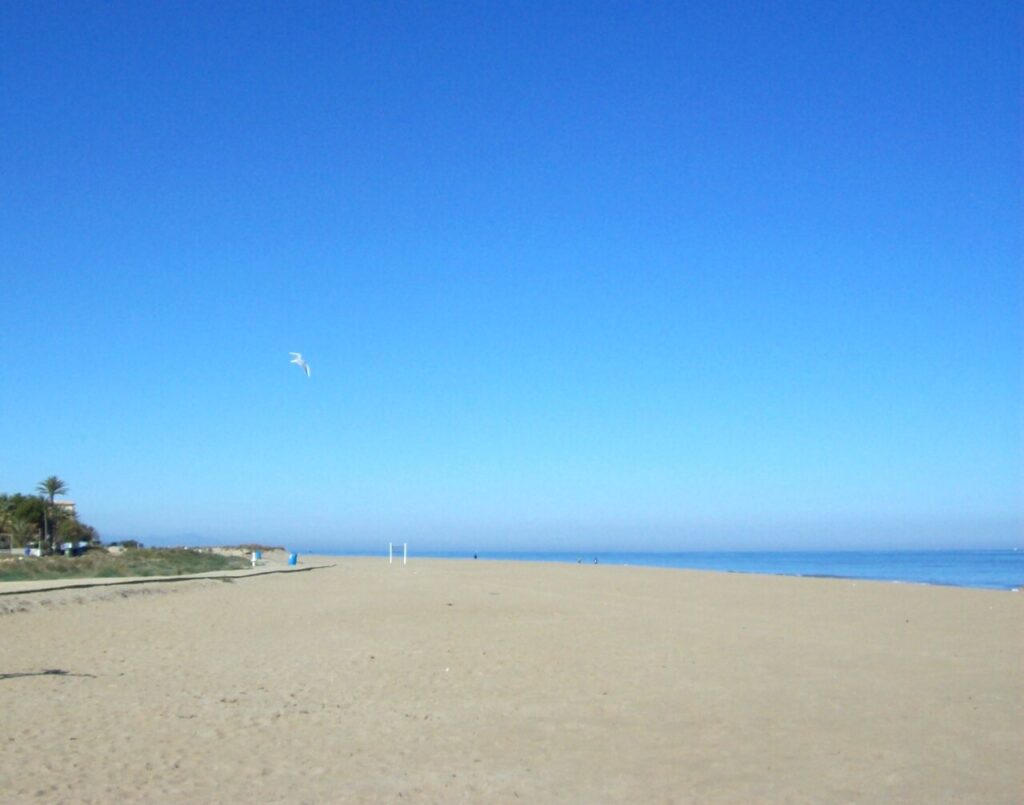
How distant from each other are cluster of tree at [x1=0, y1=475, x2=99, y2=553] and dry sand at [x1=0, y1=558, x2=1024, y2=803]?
50.6 metres

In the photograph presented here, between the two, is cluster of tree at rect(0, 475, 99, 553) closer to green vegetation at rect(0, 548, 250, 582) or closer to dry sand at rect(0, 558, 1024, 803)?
green vegetation at rect(0, 548, 250, 582)

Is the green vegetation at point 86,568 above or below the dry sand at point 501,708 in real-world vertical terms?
above

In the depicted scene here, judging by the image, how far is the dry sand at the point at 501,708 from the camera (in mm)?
7293

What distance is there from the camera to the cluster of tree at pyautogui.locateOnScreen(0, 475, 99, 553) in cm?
6540

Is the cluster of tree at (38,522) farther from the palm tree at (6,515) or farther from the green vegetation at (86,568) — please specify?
the green vegetation at (86,568)

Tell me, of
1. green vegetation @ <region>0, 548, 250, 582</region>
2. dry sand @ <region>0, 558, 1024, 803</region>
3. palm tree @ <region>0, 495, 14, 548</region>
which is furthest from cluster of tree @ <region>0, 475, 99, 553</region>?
dry sand @ <region>0, 558, 1024, 803</region>

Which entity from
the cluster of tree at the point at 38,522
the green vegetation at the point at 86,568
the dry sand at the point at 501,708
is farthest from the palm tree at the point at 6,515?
the dry sand at the point at 501,708

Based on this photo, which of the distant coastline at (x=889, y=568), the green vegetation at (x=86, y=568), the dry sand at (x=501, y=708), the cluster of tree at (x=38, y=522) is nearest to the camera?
the dry sand at (x=501, y=708)

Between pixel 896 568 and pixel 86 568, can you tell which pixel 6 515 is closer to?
pixel 86 568

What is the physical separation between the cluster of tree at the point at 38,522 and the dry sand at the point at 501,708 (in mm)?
50615

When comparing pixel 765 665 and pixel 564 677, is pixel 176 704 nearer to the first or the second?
pixel 564 677

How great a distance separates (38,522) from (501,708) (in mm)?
69916

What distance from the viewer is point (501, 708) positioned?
33.9 feet

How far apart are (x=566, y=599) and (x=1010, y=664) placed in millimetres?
14479
